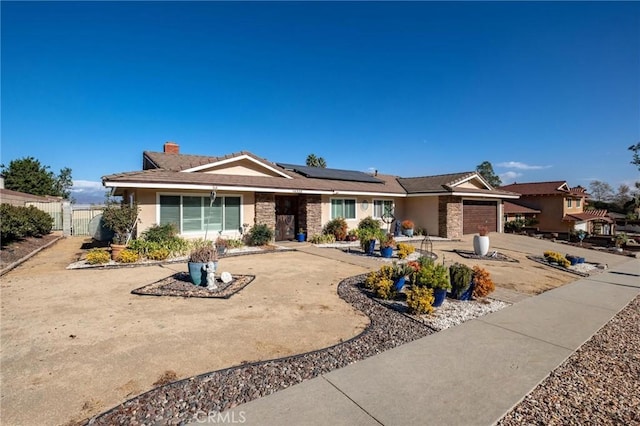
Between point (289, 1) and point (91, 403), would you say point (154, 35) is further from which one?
point (91, 403)

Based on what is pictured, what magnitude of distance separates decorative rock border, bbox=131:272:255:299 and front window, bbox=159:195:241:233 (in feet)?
16.5

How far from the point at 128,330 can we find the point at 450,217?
57.0 ft

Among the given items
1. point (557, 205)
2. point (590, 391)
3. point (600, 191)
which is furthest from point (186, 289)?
point (600, 191)

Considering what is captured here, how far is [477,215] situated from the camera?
19938 mm

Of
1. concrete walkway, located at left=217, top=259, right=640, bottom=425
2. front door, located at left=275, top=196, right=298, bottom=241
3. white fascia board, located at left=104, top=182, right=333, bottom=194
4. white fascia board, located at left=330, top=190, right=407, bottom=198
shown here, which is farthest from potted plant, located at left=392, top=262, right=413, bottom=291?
front door, located at left=275, top=196, right=298, bottom=241

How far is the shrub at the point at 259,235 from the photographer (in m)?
13.2

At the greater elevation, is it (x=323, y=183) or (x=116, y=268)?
(x=323, y=183)

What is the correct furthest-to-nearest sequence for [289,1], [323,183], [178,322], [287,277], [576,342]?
[323,183] → [289,1] → [287,277] → [178,322] → [576,342]

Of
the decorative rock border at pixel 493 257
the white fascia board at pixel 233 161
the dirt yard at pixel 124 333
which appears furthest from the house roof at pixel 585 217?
the dirt yard at pixel 124 333

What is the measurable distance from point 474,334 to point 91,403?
4947mm

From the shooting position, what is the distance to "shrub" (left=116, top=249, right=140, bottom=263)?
977 centimetres

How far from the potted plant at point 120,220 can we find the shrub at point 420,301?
9.59 meters

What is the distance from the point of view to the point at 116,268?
901 centimetres

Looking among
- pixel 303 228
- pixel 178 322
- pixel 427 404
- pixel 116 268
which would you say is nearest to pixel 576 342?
pixel 427 404
